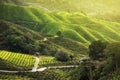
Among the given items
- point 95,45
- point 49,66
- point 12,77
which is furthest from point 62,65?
point 12,77

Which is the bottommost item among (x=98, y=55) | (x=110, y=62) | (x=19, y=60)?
(x=19, y=60)

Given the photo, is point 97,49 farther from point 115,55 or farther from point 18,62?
point 115,55

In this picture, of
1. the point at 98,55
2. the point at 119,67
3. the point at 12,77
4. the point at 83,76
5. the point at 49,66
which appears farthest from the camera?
the point at 49,66

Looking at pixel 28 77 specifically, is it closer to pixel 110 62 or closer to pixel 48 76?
pixel 48 76

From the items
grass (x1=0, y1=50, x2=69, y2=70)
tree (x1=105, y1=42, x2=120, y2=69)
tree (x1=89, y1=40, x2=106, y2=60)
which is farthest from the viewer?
grass (x1=0, y1=50, x2=69, y2=70)

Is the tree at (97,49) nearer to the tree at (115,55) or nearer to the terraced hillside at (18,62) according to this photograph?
the terraced hillside at (18,62)

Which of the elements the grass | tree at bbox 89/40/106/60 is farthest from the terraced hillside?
tree at bbox 89/40/106/60

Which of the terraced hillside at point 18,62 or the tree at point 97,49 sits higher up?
the tree at point 97,49

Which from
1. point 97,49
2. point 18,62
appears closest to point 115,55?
point 97,49

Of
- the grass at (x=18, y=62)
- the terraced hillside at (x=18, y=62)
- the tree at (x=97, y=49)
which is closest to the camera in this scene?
the tree at (x=97, y=49)

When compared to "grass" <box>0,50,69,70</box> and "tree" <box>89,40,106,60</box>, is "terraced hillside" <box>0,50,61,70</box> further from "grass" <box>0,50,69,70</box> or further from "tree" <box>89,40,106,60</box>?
"tree" <box>89,40,106,60</box>

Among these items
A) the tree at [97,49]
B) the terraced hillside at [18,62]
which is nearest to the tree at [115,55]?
the tree at [97,49]
